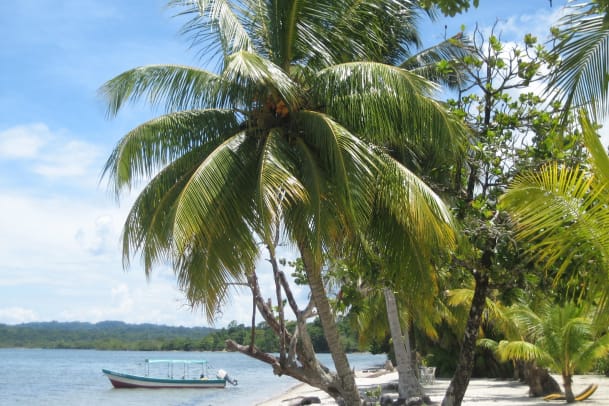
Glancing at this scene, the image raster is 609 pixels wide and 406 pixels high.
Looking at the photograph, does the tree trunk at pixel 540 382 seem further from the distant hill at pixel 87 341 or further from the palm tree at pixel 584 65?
the distant hill at pixel 87 341

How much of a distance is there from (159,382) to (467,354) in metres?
36.3

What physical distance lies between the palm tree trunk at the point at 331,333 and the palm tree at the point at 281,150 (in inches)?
0.9

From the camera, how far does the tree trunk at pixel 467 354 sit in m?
9.86

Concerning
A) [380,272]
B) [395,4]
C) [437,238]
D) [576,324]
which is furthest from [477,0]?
[576,324]

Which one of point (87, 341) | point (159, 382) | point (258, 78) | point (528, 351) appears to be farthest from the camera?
point (87, 341)

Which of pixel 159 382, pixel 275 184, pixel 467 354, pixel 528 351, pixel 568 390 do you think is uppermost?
pixel 275 184

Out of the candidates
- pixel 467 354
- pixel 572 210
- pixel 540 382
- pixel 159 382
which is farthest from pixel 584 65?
pixel 159 382

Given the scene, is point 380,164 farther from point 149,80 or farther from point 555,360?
point 555,360

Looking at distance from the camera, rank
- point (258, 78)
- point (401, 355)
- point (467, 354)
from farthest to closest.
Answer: point (401, 355), point (467, 354), point (258, 78)

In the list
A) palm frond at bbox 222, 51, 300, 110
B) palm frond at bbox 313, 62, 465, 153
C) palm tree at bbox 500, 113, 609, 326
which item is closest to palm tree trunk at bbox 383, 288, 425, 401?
palm frond at bbox 313, 62, 465, 153

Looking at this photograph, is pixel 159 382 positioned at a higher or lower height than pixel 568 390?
lower

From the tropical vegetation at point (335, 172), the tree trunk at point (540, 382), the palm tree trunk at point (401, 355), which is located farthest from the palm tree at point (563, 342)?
the tropical vegetation at point (335, 172)

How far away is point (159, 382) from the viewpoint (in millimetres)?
43062

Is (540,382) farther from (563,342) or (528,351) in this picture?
(563,342)
